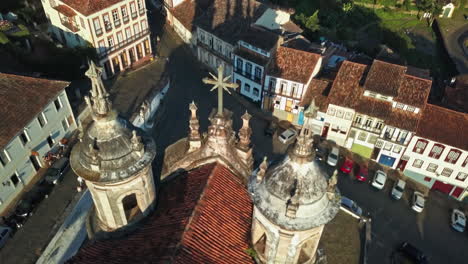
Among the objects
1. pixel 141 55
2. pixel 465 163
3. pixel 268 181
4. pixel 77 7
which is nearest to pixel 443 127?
pixel 465 163

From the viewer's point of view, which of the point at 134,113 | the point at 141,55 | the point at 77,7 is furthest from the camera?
the point at 141,55

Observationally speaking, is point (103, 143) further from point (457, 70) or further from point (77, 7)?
point (457, 70)

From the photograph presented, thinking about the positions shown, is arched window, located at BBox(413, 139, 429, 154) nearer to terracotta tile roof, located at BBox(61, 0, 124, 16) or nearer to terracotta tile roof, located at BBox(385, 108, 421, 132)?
terracotta tile roof, located at BBox(385, 108, 421, 132)

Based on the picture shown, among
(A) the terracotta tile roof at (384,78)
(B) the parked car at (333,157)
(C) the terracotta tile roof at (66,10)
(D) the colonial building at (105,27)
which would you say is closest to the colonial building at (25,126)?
(D) the colonial building at (105,27)

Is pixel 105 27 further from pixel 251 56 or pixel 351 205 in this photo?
pixel 351 205

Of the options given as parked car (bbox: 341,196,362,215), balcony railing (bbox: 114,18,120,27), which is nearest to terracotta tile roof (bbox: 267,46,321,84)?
parked car (bbox: 341,196,362,215)

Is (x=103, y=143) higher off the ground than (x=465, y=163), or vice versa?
(x=103, y=143)

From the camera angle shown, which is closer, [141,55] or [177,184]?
[177,184]
